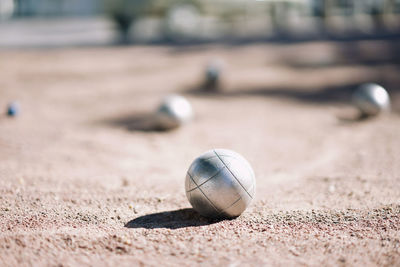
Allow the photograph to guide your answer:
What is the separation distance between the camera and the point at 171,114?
32.1ft

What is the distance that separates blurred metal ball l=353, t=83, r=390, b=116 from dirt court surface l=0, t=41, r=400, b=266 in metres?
0.36

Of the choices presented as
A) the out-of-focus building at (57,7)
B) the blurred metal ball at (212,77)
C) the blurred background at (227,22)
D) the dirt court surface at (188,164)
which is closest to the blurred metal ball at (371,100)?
the dirt court surface at (188,164)

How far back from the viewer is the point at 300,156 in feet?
27.1

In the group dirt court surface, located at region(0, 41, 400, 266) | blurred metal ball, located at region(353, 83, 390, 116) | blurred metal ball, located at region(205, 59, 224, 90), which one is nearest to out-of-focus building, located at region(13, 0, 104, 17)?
dirt court surface, located at region(0, 41, 400, 266)

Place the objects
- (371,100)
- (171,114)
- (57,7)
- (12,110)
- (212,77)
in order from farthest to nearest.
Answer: (57,7)
(212,77)
(12,110)
(371,100)
(171,114)

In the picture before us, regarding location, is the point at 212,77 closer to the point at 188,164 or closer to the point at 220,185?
the point at 188,164

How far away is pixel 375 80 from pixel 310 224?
413 inches

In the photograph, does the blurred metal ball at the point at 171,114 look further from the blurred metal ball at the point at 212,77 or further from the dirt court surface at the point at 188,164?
the blurred metal ball at the point at 212,77

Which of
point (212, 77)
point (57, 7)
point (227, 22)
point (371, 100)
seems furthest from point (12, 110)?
point (57, 7)

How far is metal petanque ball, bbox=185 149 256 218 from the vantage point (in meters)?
4.98

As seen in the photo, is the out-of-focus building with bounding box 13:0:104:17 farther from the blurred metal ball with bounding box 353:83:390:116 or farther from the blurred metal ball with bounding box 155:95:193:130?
the blurred metal ball with bounding box 353:83:390:116

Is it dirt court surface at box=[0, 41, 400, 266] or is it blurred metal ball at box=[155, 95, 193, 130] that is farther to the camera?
blurred metal ball at box=[155, 95, 193, 130]

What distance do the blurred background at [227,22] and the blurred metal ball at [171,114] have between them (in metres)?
13.2

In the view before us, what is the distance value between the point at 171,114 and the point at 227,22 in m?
22.1
